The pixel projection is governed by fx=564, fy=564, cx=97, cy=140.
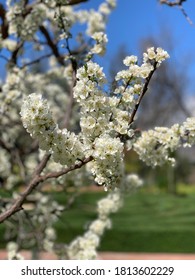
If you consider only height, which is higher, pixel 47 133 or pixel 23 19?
pixel 23 19

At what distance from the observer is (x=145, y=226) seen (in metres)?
14.6

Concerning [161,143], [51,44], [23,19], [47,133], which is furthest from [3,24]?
[47,133]

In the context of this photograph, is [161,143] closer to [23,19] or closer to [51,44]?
[23,19]

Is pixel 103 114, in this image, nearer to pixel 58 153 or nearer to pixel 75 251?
pixel 58 153

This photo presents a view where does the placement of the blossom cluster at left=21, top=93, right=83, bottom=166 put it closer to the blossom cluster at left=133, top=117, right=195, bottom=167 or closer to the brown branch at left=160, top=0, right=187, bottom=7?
the blossom cluster at left=133, top=117, right=195, bottom=167

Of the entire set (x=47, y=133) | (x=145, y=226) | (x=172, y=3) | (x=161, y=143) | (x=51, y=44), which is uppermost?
(x=145, y=226)

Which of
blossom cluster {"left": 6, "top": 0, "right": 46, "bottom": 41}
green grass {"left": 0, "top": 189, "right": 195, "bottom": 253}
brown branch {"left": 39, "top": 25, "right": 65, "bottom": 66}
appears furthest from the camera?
green grass {"left": 0, "top": 189, "right": 195, "bottom": 253}

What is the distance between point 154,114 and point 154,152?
1086 inches

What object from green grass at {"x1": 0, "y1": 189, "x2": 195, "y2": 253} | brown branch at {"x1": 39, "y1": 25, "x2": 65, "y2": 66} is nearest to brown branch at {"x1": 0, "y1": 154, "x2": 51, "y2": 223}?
brown branch at {"x1": 39, "y1": 25, "x2": 65, "y2": 66}

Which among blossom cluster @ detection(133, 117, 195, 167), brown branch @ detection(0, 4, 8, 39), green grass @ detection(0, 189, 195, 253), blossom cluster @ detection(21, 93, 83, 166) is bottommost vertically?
blossom cluster @ detection(21, 93, 83, 166)

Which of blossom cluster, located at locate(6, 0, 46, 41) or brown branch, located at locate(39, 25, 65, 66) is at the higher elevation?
brown branch, located at locate(39, 25, 65, 66)

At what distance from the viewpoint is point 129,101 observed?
277cm

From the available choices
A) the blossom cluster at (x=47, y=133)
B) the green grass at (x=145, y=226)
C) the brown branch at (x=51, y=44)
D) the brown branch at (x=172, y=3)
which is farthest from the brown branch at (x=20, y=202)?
the green grass at (x=145, y=226)

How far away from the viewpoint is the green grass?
11531mm
